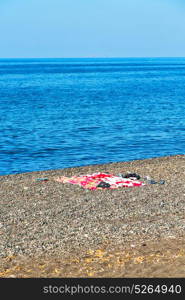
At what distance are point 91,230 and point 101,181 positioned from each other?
6.70 m

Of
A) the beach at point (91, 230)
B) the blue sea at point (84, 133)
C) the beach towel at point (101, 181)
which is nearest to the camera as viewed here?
the beach at point (91, 230)

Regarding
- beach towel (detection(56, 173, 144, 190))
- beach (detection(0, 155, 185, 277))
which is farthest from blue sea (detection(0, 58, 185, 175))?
beach (detection(0, 155, 185, 277))

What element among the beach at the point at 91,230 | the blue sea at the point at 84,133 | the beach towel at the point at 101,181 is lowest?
the blue sea at the point at 84,133

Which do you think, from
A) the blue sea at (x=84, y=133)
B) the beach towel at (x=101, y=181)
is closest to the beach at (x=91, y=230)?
the beach towel at (x=101, y=181)

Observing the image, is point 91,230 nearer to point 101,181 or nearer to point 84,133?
point 101,181

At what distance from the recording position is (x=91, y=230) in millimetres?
16156

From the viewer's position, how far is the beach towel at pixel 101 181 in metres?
22.4

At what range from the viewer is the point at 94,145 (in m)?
38.3

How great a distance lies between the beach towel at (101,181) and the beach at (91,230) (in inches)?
16.9

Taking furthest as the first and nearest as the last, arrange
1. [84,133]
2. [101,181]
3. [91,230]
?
[84,133], [101,181], [91,230]

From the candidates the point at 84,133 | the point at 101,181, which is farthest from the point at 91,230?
the point at 84,133

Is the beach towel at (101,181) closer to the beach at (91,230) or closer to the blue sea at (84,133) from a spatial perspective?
the beach at (91,230)

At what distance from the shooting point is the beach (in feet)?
42.3

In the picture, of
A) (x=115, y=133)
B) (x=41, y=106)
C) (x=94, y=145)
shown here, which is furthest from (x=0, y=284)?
(x=41, y=106)
